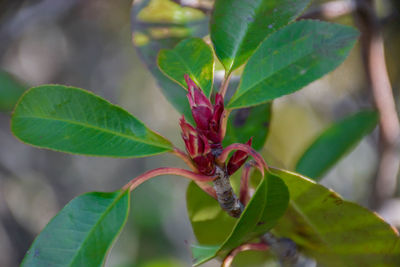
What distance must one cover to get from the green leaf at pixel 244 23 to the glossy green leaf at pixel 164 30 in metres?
0.16

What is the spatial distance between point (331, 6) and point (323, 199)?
0.60m

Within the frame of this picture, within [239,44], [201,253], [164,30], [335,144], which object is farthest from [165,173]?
[335,144]

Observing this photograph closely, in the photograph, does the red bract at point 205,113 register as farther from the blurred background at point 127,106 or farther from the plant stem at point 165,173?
the blurred background at point 127,106

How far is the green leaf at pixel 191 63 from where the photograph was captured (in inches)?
22.9

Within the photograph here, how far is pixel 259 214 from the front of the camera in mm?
517

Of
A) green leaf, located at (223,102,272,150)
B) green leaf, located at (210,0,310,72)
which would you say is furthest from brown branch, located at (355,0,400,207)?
green leaf, located at (210,0,310,72)

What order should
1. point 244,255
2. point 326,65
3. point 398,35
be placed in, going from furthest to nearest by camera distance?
point 398,35 → point 244,255 → point 326,65

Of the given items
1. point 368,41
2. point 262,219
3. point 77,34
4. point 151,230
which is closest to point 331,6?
point 368,41

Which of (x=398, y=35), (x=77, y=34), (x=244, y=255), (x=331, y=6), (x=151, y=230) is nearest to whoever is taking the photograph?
(x=244, y=255)

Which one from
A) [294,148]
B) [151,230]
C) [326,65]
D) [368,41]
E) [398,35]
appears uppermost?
[326,65]

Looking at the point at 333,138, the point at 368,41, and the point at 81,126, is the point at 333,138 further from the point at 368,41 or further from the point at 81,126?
the point at 81,126

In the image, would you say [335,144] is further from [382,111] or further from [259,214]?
[259,214]

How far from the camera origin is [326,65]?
1.75 ft

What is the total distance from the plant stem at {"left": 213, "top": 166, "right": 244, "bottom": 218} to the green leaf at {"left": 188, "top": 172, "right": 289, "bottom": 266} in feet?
0.13
